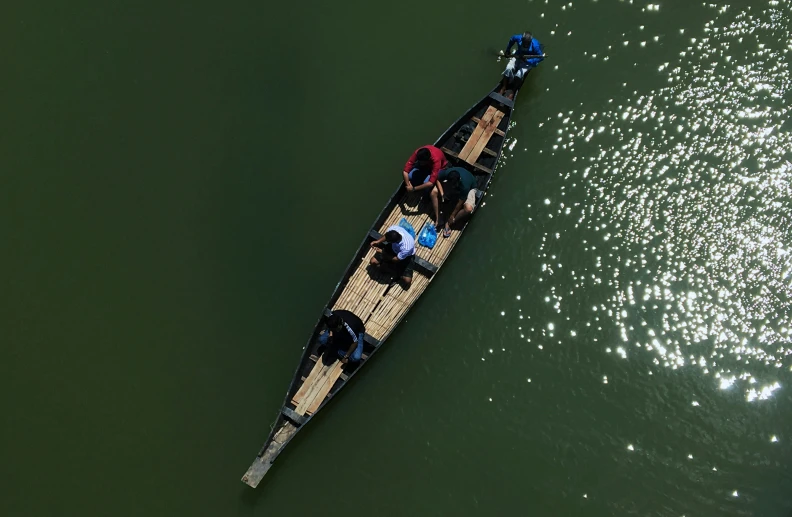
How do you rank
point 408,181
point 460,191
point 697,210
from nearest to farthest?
point 460,191 → point 408,181 → point 697,210

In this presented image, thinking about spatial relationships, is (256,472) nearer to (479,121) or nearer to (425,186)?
(425,186)

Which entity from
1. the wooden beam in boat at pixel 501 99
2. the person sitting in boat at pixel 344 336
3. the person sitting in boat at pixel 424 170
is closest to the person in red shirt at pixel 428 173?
the person sitting in boat at pixel 424 170

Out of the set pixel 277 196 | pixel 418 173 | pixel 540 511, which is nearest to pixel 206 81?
pixel 277 196

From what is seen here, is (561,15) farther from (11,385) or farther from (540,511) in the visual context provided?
(11,385)

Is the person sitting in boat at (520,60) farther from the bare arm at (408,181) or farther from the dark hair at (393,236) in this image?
the dark hair at (393,236)

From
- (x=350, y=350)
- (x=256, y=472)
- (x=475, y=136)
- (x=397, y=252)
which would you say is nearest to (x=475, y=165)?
(x=475, y=136)
